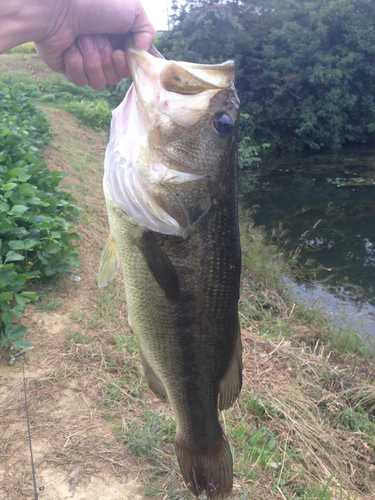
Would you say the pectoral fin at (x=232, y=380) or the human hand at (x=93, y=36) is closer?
the human hand at (x=93, y=36)

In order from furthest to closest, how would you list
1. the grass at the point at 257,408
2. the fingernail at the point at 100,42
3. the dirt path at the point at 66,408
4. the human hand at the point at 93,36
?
the grass at the point at 257,408, the dirt path at the point at 66,408, the fingernail at the point at 100,42, the human hand at the point at 93,36

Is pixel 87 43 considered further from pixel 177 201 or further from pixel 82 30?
pixel 177 201

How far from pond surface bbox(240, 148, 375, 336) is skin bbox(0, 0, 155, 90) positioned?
15.8ft

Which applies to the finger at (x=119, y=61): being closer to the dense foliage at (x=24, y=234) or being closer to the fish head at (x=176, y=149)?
the fish head at (x=176, y=149)

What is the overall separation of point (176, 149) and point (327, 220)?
29.0 ft

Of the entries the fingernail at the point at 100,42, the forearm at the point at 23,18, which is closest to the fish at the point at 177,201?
the fingernail at the point at 100,42

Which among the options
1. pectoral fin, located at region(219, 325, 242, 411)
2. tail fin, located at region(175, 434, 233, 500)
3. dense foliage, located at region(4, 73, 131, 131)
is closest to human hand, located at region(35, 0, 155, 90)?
pectoral fin, located at region(219, 325, 242, 411)

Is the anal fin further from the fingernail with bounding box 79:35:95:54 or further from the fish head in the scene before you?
the fingernail with bounding box 79:35:95:54

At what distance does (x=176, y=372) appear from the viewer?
1.74m

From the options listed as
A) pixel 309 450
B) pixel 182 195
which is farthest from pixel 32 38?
pixel 309 450

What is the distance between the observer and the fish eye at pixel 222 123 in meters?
1.58

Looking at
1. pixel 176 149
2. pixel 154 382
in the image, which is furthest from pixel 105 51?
pixel 154 382

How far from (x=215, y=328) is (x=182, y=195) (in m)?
0.59

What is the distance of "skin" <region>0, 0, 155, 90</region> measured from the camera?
67.2 inches
